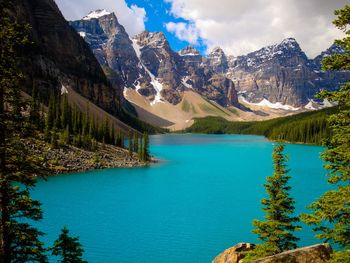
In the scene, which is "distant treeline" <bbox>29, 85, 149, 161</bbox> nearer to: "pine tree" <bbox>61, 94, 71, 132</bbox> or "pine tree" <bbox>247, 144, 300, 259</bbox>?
"pine tree" <bbox>61, 94, 71, 132</bbox>

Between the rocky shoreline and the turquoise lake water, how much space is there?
417 cm

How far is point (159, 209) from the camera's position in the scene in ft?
163

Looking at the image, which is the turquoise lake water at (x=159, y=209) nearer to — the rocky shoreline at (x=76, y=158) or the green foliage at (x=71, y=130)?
the rocky shoreline at (x=76, y=158)

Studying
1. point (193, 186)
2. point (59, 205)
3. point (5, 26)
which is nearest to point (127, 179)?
point (193, 186)

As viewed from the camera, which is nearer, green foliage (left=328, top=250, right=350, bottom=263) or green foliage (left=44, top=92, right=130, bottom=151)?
green foliage (left=328, top=250, right=350, bottom=263)

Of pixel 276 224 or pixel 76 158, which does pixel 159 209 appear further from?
pixel 76 158

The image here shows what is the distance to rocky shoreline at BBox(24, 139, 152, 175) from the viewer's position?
3031 inches

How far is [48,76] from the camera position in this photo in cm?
18175

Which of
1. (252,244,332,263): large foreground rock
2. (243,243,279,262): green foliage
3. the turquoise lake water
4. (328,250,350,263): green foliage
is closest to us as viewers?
(328,250,350,263): green foliage

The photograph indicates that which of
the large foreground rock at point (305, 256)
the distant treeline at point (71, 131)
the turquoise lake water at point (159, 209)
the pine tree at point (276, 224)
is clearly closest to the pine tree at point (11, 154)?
the large foreground rock at point (305, 256)

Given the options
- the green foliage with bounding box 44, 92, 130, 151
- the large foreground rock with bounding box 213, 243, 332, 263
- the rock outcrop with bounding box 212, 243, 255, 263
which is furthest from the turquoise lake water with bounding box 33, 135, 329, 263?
the large foreground rock with bounding box 213, 243, 332, 263

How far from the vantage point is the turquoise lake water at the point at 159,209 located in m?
34.2

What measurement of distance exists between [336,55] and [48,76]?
184 meters

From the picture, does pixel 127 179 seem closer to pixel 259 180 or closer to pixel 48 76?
pixel 259 180
